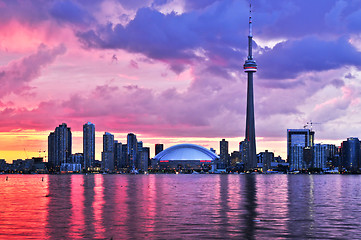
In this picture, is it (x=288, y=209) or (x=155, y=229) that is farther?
(x=288, y=209)

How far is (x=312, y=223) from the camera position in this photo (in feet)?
238

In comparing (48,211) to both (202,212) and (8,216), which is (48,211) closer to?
(8,216)

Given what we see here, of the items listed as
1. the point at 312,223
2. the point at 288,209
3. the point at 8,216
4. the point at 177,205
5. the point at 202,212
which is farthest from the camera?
the point at 177,205

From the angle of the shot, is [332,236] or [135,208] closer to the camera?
[332,236]

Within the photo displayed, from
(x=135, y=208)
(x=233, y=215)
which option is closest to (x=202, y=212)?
(x=233, y=215)

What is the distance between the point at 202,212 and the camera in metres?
86.7

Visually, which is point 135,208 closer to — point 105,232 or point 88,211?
→ point 88,211

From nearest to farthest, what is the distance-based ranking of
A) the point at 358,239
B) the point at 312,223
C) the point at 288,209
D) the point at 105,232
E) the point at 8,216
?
1. the point at 358,239
2. the point at 105,232
3. the point at 312,223
4. the point at 8,216
5. the point at 288,209

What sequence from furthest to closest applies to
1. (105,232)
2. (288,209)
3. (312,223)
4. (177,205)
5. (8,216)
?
1. (177,205)
2. (288,209)
3. (8,216)
4. (312,223)
5. (105,232)

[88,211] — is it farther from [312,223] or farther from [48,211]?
[312,223]

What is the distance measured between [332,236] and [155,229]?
69.3 feet

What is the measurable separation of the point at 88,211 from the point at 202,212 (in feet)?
62.9

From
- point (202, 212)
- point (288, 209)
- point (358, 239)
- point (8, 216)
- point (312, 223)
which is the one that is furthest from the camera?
point (288, 209)

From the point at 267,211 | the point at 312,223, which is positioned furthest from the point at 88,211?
the point at 312,223
